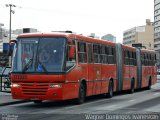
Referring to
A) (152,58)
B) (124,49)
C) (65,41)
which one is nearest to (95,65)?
(65,41)

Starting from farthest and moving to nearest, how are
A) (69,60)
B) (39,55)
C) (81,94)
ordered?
(81,94) → (69,60) → (39,55)

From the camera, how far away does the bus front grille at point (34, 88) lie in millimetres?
20281

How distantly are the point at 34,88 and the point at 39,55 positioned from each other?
4.30ft

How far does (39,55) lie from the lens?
2058 cm

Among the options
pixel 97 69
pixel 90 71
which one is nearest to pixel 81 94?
pixel 90 71

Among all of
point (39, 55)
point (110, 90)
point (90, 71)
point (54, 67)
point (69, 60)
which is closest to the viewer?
point (54, 67)

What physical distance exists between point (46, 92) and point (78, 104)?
8.29ft

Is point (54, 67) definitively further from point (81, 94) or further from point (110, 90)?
point (110, 90)

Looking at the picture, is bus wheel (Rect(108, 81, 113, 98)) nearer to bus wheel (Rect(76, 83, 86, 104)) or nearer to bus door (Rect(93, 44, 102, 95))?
bus door (Rect(93, 44, 102, 95))

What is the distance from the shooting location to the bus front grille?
2028 centimetres

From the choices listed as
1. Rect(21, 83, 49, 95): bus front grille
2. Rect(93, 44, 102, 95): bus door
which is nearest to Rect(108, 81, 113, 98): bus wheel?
Rect(93, 44, 102, 95): bus door

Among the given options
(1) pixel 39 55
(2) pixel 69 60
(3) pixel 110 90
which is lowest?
(3) pixel 110 90

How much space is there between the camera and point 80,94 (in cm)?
2244

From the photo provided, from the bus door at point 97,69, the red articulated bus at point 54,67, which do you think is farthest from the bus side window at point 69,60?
the bus door at point 97,69
